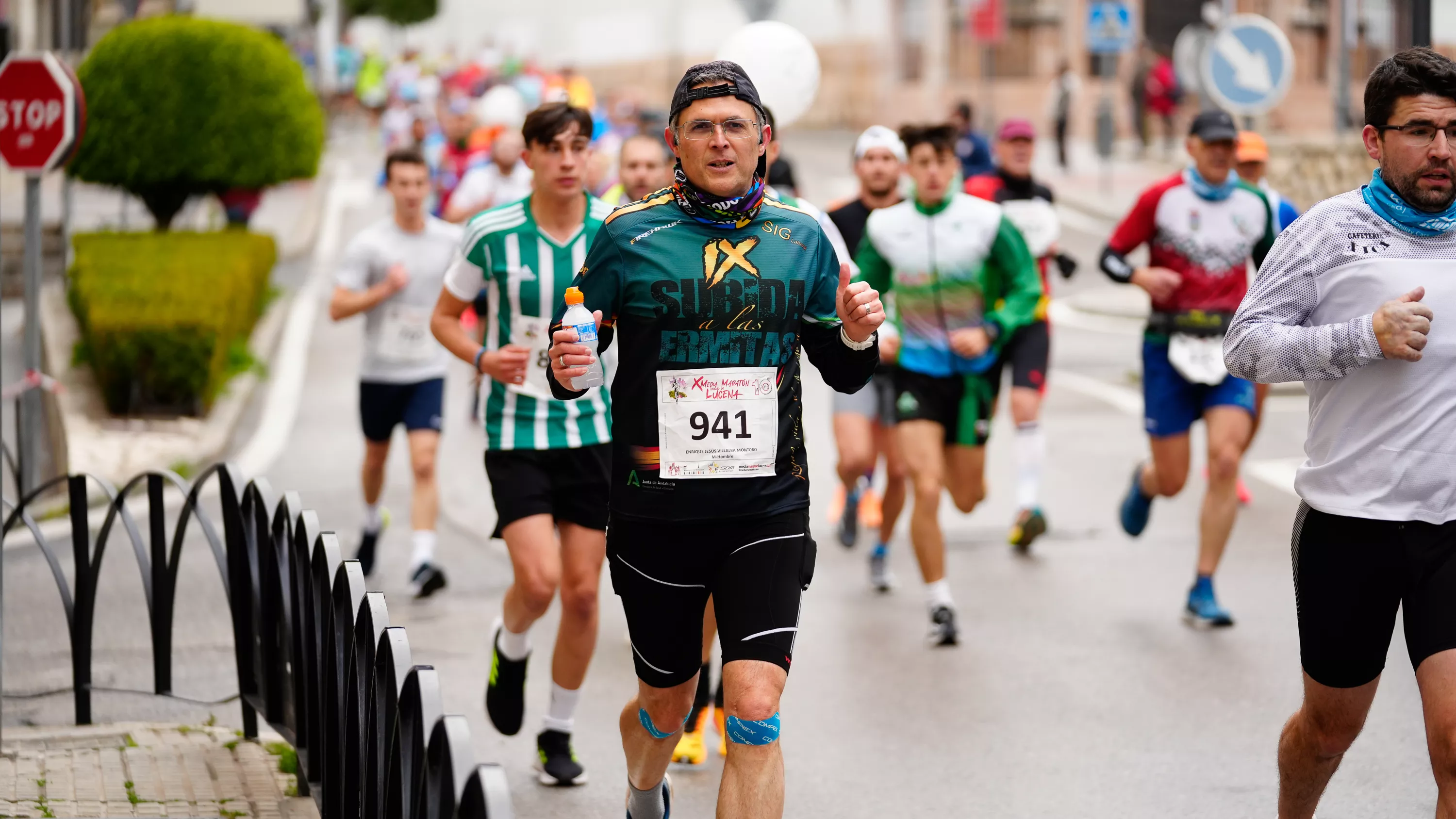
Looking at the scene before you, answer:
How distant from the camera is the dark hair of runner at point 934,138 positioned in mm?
8391

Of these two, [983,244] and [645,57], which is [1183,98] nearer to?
[645,57]

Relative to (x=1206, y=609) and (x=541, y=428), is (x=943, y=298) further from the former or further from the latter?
(x=541, y=428)

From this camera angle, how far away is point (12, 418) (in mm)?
12984

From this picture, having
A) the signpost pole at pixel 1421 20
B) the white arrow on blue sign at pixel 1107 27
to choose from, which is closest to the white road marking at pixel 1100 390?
the signpost pole at pixel 1421 20

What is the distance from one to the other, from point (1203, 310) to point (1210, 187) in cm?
52

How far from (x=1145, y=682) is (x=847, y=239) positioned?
9.01 feet

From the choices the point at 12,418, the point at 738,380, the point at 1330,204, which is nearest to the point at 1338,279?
the point at 1330,204

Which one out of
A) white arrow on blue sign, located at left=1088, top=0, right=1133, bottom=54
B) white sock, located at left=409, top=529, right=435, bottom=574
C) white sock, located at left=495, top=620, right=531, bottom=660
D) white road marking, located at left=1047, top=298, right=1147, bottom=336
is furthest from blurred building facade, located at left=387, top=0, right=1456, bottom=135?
white sock, located at left=495, top=620, right=531, bottom=660

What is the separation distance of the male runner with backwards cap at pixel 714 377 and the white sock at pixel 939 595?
132 inches

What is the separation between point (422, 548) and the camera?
356 inches

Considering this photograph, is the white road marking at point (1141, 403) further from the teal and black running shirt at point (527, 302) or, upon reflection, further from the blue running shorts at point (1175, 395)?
the teal and black running shirt at point (527, 302)

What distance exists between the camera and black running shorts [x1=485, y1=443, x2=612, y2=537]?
624 centimetres

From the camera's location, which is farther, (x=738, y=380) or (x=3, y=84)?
(x=3, y=84)

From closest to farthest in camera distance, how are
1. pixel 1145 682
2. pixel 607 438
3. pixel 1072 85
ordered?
1. pixel 607 438
2. pixel 1145 682
3. pixel 1072 85
